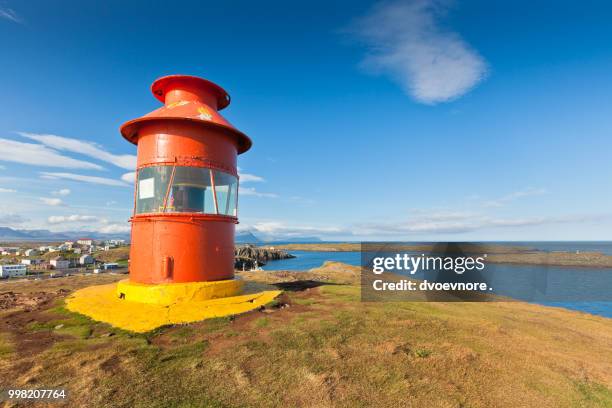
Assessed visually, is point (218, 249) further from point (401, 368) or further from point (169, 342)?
point (401, 368)

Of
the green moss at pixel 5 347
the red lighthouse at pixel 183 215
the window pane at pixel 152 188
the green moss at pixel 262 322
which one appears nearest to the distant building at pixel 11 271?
the red lighthouse at pixel 183 215

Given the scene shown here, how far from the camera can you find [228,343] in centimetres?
726

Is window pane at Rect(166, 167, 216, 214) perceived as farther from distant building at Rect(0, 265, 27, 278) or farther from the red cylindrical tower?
distant building at Rect(0, 265, 27, 278)

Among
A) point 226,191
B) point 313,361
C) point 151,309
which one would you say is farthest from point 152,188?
point 313,361

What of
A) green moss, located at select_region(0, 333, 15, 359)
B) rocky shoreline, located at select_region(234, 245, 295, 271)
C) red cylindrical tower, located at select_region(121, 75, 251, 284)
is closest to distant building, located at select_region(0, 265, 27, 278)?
rocky shoreline, located at select_region(234, 245, 295, 271)

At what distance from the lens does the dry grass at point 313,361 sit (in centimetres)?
520

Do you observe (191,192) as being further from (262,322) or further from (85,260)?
(85,260)

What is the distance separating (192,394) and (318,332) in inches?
148

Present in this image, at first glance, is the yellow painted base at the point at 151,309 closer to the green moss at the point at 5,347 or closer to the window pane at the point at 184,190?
the green moss at the point at 5,347

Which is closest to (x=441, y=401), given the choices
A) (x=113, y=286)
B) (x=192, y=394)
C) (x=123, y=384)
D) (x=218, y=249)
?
(x=192, y=394)

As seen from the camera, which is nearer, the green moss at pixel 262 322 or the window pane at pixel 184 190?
the green moss at pixel 262 322

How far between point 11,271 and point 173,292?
5476 cm

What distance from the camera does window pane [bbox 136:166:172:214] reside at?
1084 cm

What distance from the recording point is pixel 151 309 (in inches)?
367
